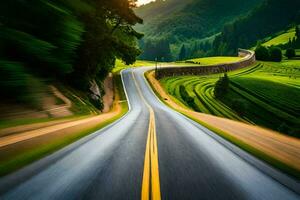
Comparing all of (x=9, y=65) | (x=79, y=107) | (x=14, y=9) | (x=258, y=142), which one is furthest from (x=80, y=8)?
(x=79, y=107)

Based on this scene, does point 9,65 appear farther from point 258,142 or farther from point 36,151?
point 258,142

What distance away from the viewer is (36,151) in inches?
278

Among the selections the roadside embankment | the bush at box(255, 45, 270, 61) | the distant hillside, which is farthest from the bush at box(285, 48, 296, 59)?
the distant hillside

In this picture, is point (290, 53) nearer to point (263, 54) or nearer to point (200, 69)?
point (263, 54)

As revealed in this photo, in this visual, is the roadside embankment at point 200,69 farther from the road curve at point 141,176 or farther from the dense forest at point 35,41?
the dense forest at point 35,41

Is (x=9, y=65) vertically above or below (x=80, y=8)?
below

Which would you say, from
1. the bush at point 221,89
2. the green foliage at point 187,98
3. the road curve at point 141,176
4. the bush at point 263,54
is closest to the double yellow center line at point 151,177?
the road curve at point 141,176

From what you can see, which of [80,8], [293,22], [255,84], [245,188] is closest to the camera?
[80,8]

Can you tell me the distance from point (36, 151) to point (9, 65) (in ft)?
16.1

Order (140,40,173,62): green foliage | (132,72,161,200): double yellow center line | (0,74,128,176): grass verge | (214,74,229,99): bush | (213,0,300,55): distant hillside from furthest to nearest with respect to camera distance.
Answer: (213,0,300,55): distant hillside → (140,40,173,62): green foliage → (214,74,229,99): bush → (0,74,128,176): grass verge → (132,72,161,200): double yellow center line

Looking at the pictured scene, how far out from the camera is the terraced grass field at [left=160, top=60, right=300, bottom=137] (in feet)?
145

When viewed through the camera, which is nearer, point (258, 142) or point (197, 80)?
point (258, 142)

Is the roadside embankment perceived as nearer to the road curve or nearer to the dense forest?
the road curve

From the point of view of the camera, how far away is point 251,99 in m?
52.0
